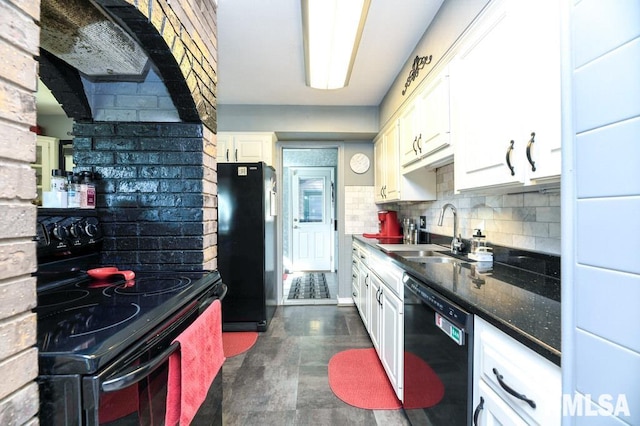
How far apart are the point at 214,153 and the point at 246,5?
0.95 meters

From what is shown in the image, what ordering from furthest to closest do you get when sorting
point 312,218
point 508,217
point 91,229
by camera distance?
1. point 312,218
2. point 508,217
3. point 91,229

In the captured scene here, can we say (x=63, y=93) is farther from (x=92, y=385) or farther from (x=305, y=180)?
(x=305, y=180)

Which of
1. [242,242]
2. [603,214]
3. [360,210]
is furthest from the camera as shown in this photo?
[360,210]

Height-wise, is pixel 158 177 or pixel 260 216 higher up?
pixel 158 177

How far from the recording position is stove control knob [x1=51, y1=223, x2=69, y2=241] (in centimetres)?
109

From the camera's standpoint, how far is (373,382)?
1.95 m

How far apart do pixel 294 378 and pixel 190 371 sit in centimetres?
135

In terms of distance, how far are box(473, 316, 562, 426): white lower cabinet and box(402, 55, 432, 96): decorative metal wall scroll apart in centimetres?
172

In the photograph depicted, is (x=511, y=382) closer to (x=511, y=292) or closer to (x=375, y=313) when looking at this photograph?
(x=511, y=292)

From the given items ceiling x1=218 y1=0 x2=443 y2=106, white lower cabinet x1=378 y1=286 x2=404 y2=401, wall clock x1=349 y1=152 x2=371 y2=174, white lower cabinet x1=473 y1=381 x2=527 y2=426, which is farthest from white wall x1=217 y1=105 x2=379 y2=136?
white lower cabinet x1=473 y1=381 x2=527 y2=426

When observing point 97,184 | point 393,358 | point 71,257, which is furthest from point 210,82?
point 393,358

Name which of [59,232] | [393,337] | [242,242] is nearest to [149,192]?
[59,232]

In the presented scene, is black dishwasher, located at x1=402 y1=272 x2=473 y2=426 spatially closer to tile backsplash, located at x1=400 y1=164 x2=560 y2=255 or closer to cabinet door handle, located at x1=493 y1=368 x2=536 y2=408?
cabinet door handle, located at x1=493 y1=368 x2=536 y2=408

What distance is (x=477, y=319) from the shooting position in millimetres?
908
